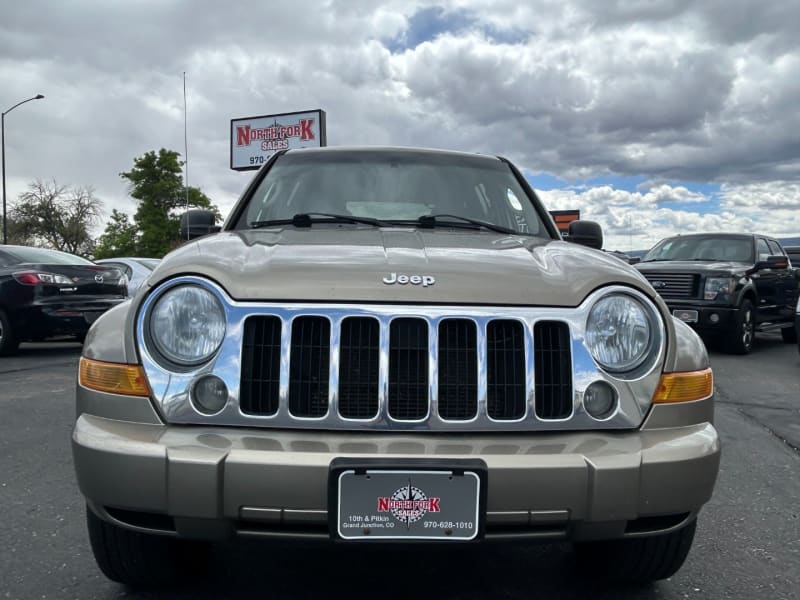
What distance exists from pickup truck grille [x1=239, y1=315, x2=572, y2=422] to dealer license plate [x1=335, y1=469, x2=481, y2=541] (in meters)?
0.21

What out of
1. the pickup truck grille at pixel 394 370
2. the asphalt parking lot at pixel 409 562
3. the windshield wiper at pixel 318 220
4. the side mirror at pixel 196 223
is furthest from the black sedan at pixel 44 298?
the pickup truck grille at pixel 394 370

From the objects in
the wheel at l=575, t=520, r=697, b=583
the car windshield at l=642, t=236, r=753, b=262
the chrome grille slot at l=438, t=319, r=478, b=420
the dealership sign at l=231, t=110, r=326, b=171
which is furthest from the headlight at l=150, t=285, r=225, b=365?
the dealership sign at l=231, t=110, r=326, b=171

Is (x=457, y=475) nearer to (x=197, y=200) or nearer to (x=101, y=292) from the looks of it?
(x=101, y=292)

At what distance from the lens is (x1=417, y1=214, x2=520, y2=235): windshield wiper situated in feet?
10.8

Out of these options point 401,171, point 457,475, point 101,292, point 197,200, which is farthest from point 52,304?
point 197,200

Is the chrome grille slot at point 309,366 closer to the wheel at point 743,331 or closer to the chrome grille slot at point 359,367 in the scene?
the chrome grille slot at point 359,367

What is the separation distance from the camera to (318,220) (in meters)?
3.28

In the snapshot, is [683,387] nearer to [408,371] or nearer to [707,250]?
[408,371]

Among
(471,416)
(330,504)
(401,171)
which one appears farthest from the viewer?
(401,171)

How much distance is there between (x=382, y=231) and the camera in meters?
3.04

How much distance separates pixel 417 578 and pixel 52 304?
303 inches

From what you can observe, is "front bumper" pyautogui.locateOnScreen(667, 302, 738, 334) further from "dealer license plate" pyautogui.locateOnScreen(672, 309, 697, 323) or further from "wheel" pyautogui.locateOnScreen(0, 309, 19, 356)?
"wheel" pyautogui.locateOnScreen(0, 309, 19, 356)

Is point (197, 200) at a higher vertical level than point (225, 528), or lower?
higher

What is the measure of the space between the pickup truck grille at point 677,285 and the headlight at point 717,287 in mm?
144
